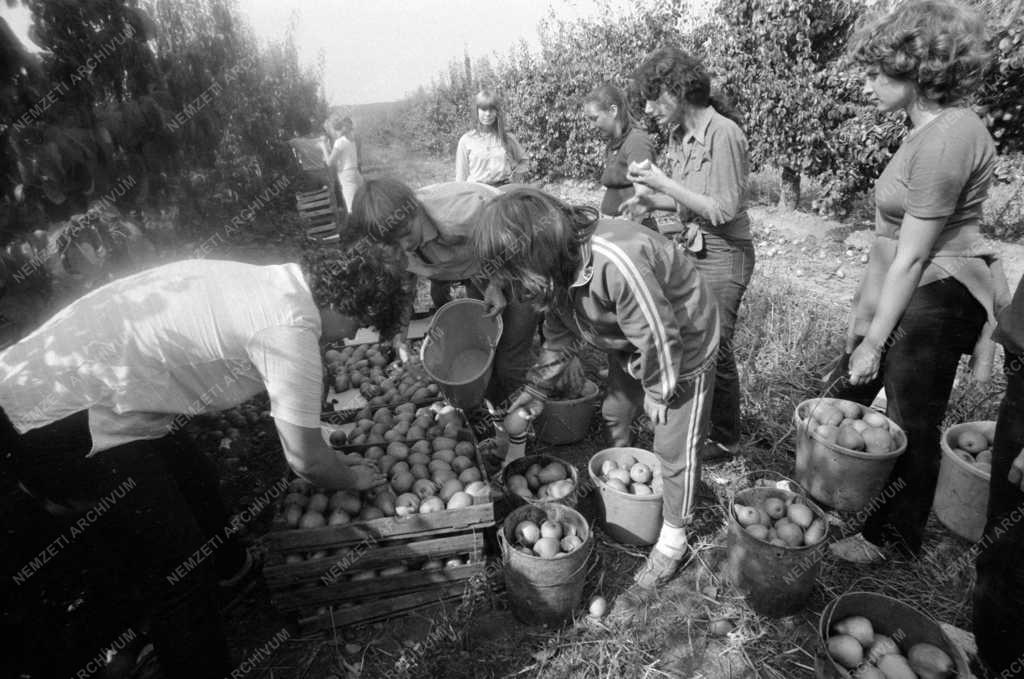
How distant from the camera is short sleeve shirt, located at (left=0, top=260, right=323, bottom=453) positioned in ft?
5.80

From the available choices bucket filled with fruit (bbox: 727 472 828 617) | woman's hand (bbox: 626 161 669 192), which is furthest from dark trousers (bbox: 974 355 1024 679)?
woman's hand (bbox: 626 161 669 192)

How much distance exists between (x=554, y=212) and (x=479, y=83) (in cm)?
2168

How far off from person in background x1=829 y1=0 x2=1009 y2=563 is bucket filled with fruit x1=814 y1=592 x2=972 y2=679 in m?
0.65

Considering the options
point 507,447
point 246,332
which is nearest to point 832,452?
point 507,447

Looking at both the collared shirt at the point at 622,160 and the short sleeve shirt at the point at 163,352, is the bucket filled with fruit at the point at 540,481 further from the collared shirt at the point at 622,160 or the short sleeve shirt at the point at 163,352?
the collared shirt at the point at 622,160

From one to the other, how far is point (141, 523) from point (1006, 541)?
283 cm

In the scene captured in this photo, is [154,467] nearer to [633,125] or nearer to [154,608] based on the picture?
[154,608]

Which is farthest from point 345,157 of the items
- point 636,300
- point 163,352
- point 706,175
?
point 636,300

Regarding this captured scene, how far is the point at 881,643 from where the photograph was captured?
6.66ft

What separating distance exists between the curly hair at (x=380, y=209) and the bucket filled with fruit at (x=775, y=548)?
2037 mm

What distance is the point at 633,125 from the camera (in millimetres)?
4809

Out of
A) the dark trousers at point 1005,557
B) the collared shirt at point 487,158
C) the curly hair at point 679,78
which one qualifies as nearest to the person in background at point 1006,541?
the dark trousers at point 1005,557

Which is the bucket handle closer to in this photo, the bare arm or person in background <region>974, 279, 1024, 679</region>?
person in background <region>974, 279, 1024, 679</region>

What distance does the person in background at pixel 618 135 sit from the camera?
453 centimetres
